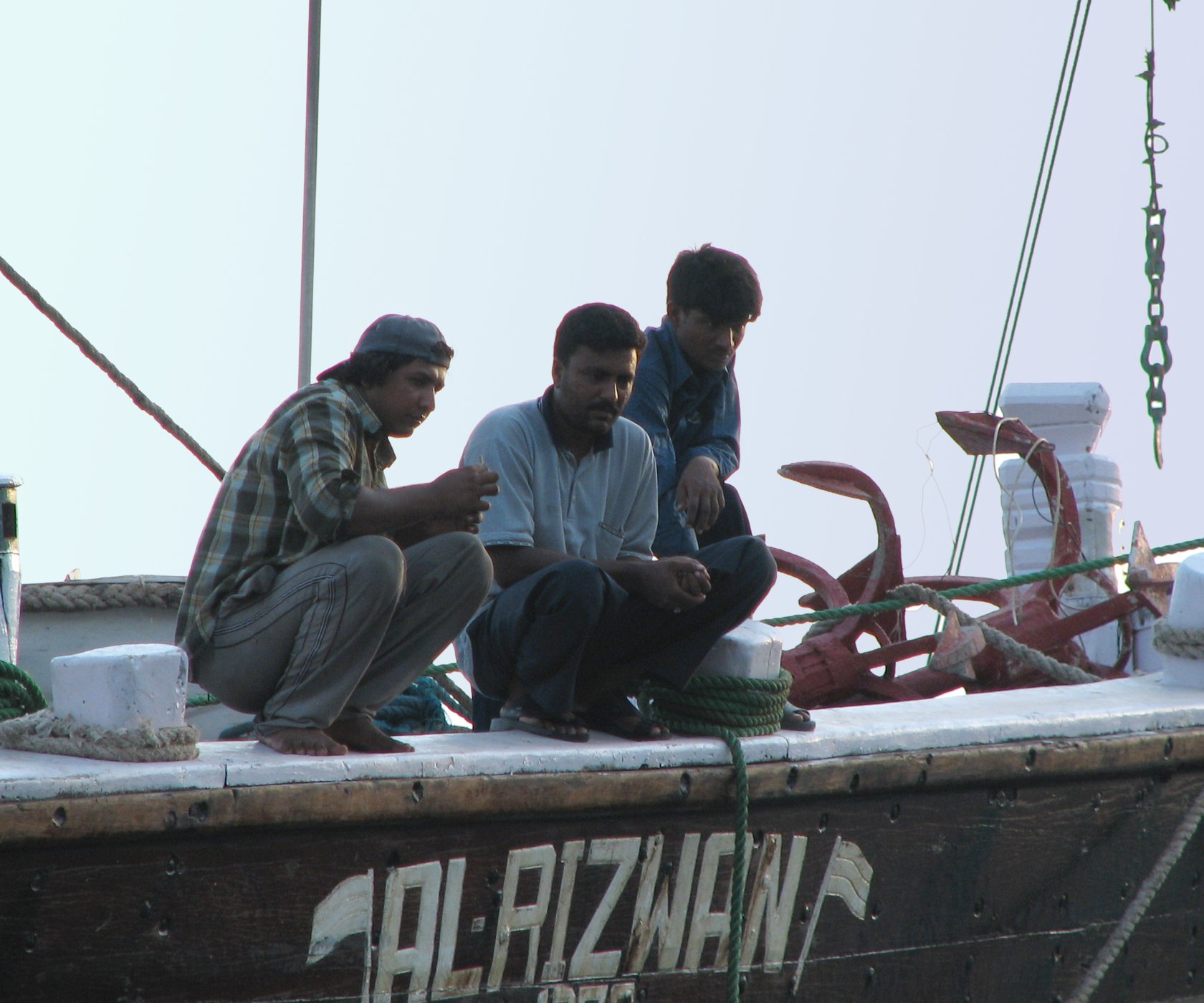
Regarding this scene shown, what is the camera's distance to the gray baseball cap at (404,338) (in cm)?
273

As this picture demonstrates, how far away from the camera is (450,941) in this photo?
2678mm

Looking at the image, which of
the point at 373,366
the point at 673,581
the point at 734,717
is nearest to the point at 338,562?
the point at 373,366

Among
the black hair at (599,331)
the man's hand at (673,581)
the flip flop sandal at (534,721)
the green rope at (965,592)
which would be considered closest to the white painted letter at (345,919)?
the flip flop sandal at (534,721)

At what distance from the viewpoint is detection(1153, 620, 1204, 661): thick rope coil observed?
371 centimetres

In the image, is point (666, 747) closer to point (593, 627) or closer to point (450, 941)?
point (593, 627)

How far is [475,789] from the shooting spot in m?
2.65

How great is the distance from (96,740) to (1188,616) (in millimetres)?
2426

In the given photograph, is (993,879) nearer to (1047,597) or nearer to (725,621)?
(725,621)

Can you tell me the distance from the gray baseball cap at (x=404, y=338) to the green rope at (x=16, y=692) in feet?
2.59

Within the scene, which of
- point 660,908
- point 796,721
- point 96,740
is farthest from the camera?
point 796,721

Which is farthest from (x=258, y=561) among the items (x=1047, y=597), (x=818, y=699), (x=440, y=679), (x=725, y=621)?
(x=1047, y=597)

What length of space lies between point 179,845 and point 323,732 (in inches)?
12.0

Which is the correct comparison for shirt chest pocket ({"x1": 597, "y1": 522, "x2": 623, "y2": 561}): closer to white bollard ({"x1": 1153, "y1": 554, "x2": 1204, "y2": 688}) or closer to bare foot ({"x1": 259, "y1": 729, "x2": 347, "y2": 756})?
bare foot ({"x1": 259, "y1": 729, "x2": 347, "y2": 756})

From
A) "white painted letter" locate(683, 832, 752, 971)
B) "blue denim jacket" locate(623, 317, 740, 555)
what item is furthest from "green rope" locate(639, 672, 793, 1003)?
"blue denim jacket" locate(623, 317, 740, 555)
